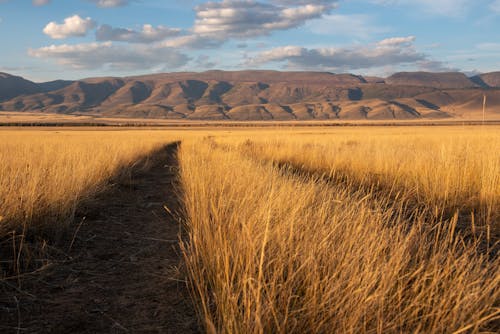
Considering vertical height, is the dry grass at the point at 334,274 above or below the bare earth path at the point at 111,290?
above

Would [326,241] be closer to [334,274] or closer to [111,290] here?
[334,274]

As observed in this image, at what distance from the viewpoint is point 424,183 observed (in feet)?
20.3

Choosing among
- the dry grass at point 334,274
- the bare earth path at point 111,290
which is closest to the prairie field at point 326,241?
the dry grass at point 334,274

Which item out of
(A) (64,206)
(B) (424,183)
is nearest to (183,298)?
(A) (64,206)

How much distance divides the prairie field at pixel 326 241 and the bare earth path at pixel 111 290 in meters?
0.17

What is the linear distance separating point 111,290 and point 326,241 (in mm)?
1611

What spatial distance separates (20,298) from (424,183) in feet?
18.5

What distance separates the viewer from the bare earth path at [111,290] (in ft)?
7.61

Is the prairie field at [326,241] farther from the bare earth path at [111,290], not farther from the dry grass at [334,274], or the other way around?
the bare earth path at [111,290]

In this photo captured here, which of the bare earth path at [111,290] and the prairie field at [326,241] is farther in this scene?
the bare earth path at [111,290]

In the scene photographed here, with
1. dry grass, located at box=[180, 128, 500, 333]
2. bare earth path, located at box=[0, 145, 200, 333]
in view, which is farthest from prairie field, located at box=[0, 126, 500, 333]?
bare earth path, located at box=[0, 145, 200, 333]

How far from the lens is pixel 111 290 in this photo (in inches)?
112

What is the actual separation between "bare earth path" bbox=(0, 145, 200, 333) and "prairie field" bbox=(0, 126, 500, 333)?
17 centimetres

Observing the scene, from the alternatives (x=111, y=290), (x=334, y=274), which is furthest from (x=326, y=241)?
(x=111, y=290)
